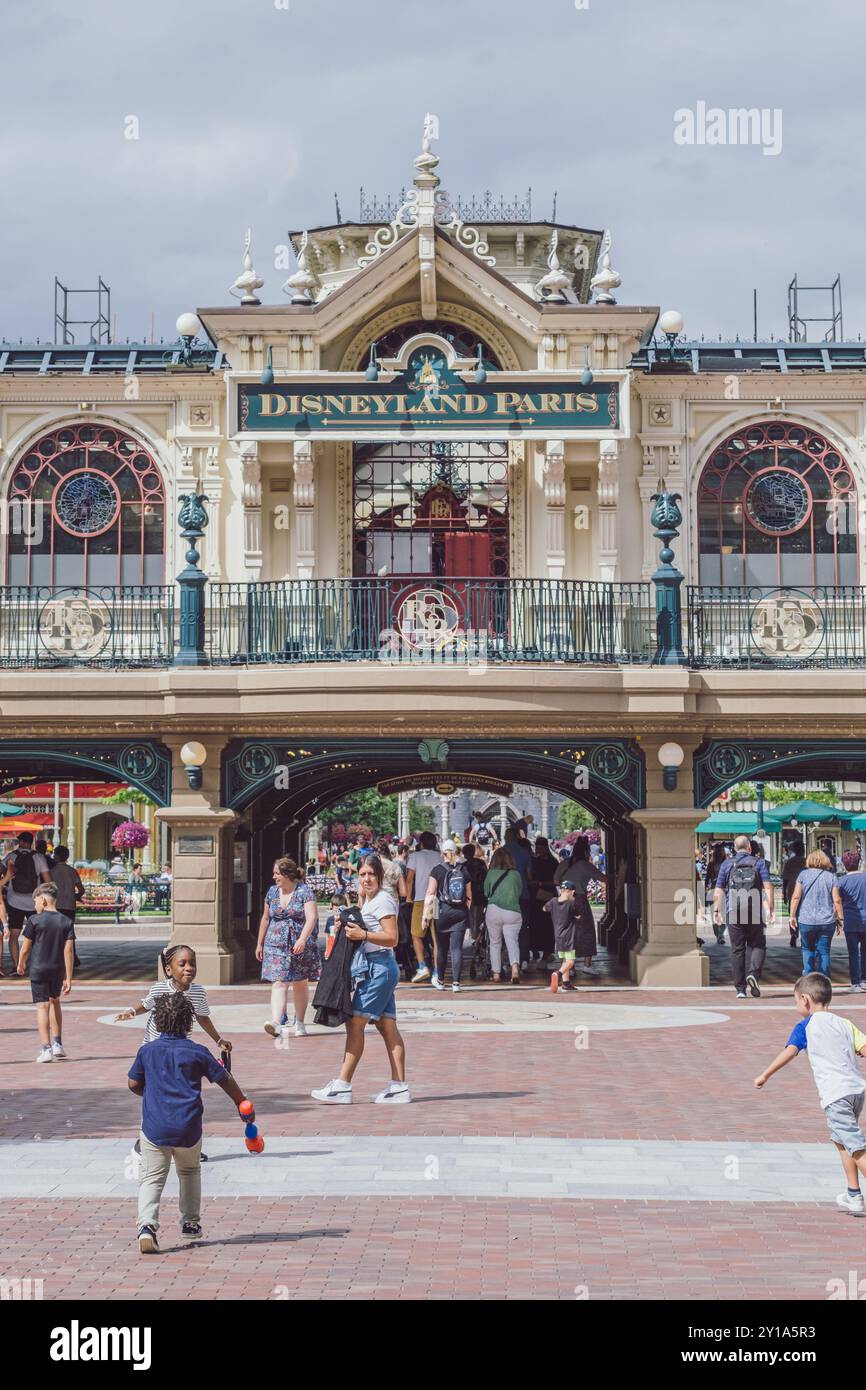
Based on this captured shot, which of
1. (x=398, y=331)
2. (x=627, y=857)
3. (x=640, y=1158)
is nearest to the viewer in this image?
(x=640, y=1158)

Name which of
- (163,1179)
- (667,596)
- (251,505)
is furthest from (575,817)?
(163,1179)

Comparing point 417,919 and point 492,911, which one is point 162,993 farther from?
point 417,919

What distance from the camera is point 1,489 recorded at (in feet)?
75.5

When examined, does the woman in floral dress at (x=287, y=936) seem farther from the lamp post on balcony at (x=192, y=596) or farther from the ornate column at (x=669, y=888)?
the ornate column at (x=669, y=888)

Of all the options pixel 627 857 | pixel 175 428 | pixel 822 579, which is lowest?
pixel 627 857

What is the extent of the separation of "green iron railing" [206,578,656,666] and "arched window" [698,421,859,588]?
7.01 feet

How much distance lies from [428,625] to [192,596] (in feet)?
9.18

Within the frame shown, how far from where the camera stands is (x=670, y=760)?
2042 centimetres

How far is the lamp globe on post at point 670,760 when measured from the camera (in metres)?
20.4

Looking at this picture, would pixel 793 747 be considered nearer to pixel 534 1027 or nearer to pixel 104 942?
pixel 534 1027

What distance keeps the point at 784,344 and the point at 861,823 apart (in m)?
18.0

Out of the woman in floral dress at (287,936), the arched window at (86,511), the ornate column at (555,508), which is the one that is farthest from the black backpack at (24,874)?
the woman in floral dress at (287,936)

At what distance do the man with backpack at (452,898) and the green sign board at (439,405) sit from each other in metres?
5.32

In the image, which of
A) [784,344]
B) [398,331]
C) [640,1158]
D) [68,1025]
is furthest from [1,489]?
[640,1158]
